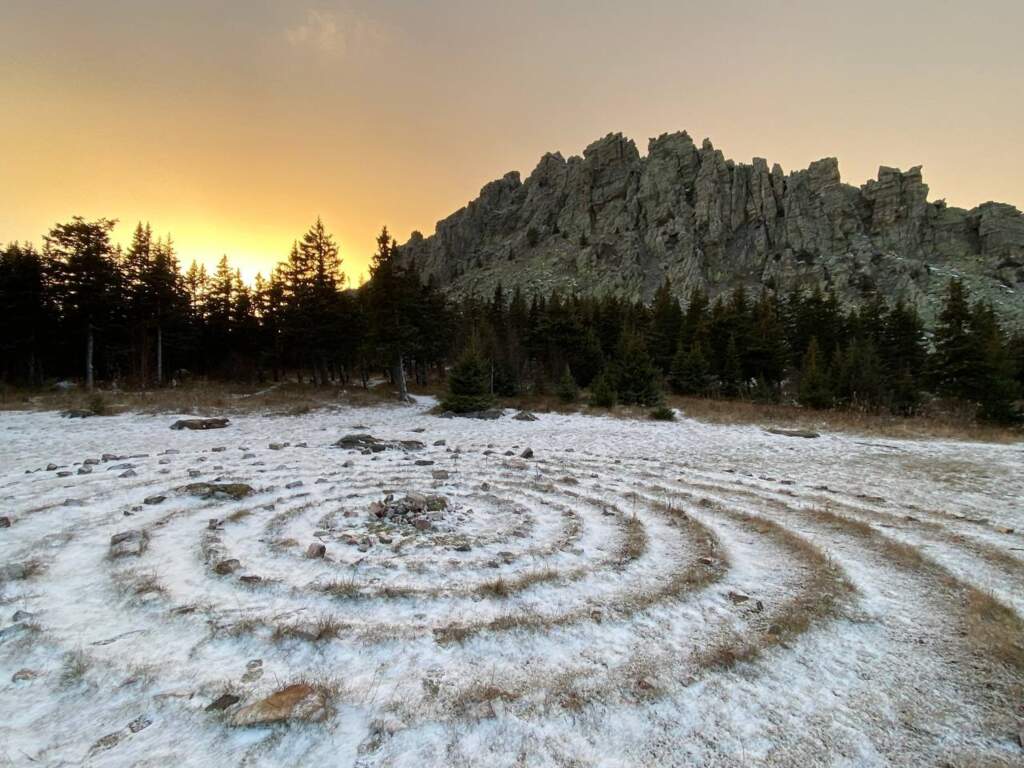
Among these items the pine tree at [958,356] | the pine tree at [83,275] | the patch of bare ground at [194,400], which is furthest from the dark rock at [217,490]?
the pine tree at [958,356]

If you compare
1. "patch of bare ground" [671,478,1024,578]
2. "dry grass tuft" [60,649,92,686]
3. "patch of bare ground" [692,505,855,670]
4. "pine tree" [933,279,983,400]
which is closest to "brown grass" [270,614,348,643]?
"dry grass tuft" [60,649,92,686]

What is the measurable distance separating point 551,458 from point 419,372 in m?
37.8

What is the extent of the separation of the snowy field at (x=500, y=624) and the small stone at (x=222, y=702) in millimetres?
16

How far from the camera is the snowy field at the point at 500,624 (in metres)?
3.45

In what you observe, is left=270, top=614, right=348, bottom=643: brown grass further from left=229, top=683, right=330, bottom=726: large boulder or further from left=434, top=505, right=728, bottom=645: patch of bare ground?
left=434, top=505, right=728, bottom=645: patch of bare ground

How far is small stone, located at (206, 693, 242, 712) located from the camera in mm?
3666

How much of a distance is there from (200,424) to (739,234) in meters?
152

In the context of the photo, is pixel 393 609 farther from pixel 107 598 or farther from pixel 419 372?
pixel 419 372

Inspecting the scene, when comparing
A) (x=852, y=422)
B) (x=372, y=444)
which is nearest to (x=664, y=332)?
(x=852, y=422)

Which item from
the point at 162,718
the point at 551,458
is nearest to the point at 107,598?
the point at 162,718

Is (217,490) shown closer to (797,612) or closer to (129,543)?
(129,543)

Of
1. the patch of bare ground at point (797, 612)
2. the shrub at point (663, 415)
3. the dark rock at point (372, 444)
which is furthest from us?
the shrub at point (663, 415)

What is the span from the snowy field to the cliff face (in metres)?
121

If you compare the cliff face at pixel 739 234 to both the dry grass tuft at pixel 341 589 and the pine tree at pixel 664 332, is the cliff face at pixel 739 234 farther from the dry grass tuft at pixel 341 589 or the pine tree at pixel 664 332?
the dry grass tuft at pixel 341 589
